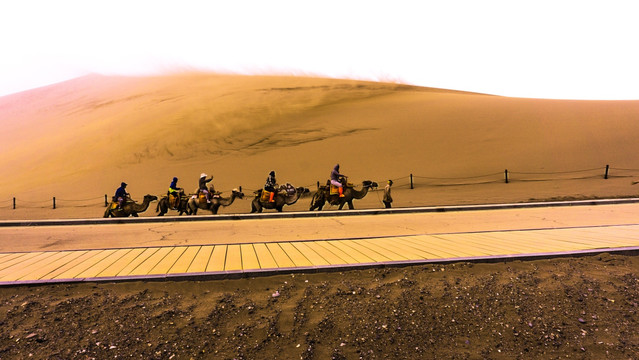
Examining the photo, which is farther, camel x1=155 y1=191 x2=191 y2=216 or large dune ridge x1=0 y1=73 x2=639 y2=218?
large dune ridge x1=0 y1=73 x2=639 y2=218

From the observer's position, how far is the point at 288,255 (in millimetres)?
5289

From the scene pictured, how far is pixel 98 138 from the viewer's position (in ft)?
103

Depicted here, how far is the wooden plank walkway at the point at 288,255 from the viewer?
4.50 m

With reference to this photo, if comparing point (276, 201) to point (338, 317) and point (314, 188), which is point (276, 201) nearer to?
point (314, 188)

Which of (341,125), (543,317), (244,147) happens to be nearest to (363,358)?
(543,317)

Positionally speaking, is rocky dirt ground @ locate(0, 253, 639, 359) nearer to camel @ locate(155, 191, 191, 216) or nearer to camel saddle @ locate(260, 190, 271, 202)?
camel saddle @ locate(260, 190, 271, 202)

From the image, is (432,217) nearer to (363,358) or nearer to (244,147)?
(363,358)

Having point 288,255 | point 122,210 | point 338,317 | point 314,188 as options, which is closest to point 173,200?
point 122,210

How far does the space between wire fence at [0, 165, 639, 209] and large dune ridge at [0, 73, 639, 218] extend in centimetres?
13

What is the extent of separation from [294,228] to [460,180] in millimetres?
13679

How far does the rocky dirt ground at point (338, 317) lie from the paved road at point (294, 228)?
2506 mm

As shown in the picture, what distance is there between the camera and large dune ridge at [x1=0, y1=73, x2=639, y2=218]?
19609 millimetres

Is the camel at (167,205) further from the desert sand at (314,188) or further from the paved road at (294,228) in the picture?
the paved road at (294,228)

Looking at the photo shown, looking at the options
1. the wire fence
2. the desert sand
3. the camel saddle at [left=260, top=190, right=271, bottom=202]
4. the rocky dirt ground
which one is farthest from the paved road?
the wire fence
